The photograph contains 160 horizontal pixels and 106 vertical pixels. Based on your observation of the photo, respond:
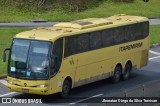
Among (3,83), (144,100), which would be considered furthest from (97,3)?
(144,100)

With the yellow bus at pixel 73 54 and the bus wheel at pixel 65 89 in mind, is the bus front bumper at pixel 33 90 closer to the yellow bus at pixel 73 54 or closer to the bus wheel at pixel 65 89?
the yellow bus at pixel 73 54

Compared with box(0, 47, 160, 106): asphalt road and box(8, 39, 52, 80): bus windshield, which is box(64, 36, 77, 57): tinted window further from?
box(0, 47, 160, 106): asphalt road

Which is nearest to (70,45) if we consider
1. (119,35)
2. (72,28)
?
(72,28)

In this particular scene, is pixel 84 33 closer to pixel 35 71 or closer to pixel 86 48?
pixel 86 48

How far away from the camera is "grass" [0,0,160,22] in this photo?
176ft

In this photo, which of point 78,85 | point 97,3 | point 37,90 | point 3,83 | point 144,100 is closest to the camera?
point 144,100

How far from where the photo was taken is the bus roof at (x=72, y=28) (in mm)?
21500

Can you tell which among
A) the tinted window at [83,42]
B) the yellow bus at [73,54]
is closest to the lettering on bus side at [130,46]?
the yellow bus at [73,54]

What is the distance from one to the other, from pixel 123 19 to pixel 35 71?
7.77m

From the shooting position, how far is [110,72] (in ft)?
83.0

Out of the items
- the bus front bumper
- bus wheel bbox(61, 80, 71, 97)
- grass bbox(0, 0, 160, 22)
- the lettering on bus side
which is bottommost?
grass bbox(0, 0, 160, 22)

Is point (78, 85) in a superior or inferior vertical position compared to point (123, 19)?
inferior

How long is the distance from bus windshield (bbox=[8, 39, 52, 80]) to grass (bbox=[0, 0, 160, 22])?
29255mm

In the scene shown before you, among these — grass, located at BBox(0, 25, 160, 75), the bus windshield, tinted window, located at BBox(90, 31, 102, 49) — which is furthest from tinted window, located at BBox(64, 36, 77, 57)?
grass, located at BBox(0, 25, 160, 75)
